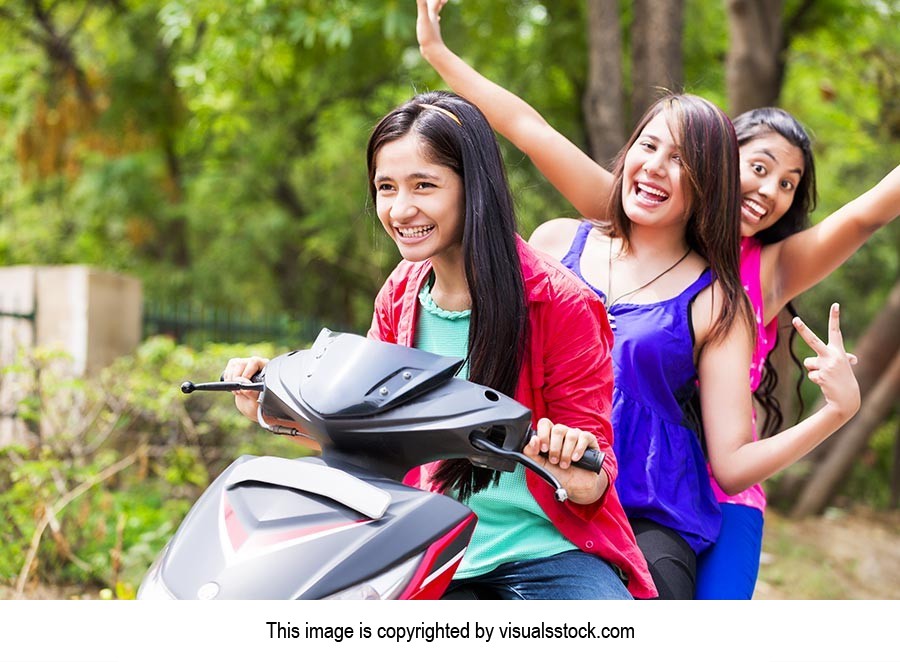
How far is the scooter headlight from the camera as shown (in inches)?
52.1

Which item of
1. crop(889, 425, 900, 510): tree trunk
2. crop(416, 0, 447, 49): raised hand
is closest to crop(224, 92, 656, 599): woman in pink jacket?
crop(416, 0, 447, 49): raised hand

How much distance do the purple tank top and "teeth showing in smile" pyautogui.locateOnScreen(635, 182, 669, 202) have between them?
22cm

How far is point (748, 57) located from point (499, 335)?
515 centimetres

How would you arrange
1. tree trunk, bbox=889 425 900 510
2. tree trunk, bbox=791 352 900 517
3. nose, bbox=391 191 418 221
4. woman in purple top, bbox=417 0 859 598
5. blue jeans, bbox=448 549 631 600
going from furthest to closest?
tree trunk, bbox=889 425 900 510, tree trunk, bbox=791 352 900 517, woman in purple top, bbox=417 0 859 598, blue jeans, bbox=448 549 631 600, nose, bbox=391 191 418 221

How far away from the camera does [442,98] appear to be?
5.64ft

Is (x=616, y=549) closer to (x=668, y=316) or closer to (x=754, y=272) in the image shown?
(x=668, y=316)

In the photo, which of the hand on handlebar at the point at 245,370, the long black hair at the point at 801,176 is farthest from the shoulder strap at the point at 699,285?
the hand on handlebar at the point at 245,370

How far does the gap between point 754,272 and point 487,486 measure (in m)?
1.18

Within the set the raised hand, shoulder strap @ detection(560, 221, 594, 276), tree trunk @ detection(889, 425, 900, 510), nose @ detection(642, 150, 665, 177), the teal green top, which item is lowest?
tree trunk @ detection(889, 425, 900, 510)

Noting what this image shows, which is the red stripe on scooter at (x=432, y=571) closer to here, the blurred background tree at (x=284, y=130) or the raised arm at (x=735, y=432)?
the raised arm at (x=735, y=432)

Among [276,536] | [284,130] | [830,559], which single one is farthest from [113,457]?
[284,130]

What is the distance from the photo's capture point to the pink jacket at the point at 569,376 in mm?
1728

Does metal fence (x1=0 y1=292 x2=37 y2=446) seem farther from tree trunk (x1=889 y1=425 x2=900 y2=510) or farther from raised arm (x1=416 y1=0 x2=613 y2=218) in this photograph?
tree trunk (x1=889 y1=425 x2=900 y2=510)
